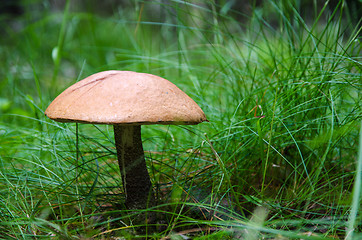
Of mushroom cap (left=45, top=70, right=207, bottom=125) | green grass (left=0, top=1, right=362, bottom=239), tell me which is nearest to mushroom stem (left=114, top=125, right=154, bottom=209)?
green grass (left=0, top=1, right=362, bottom=239)

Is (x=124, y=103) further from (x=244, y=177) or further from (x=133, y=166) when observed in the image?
(x=244, y=177)

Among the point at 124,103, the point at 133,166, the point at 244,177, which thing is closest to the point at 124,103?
the point at 124,103

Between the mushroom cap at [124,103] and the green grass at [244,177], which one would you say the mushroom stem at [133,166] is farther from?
the mushroom cap at [124,103]

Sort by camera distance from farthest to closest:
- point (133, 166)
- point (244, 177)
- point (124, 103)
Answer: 1. point (244, 177)
2. point (133, 166)
3. point (124, 103)

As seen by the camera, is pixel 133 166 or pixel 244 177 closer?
pixel 133 166

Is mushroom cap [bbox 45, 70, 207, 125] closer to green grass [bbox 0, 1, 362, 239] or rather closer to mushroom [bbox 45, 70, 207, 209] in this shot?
mushroom [bbox 45, 70, 207, 209]

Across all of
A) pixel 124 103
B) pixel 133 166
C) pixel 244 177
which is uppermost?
pixel 124 103

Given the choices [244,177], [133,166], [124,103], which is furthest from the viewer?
[244,177]

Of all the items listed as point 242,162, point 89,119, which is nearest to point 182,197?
point 242,162

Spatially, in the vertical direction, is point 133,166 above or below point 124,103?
below
